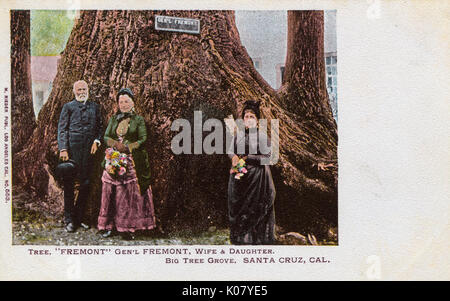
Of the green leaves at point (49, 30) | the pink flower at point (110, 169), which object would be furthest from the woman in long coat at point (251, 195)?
the green leaves at point (49, 30)

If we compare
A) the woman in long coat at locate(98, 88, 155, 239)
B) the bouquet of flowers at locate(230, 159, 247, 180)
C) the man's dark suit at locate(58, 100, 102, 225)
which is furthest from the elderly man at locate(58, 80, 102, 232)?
the bouquet of flowers at locate(230, 159, 247, 180)

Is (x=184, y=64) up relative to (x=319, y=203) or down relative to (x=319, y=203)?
up

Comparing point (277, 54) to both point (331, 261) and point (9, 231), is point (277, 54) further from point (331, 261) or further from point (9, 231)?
point (9, 231)

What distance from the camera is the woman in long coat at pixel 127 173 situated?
4.32 metres

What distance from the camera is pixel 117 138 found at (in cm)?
434

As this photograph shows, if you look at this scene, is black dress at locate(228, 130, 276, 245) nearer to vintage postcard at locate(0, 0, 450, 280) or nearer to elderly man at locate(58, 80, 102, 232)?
vintage postcard at locate(0, 0, 450, 280)

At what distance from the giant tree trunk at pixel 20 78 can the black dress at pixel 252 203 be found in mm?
2129

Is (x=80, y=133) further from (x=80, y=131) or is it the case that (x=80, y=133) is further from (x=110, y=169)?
(x=110, y=169)

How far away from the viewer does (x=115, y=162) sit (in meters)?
4.30

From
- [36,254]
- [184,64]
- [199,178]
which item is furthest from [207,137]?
[36,254]

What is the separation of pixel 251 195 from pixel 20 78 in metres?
2.58

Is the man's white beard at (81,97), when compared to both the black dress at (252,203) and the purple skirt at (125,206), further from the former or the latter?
the black dress at (252,203)

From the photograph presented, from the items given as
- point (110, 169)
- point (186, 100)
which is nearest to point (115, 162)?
point (110, 169)

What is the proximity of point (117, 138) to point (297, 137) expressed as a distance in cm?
178
